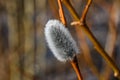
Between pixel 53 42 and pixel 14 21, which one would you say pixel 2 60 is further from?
pixel 53 42

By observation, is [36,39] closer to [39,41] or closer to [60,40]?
[39,41]

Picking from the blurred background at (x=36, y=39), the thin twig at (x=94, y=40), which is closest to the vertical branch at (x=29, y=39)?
the blurred background at (x=36, y=39)

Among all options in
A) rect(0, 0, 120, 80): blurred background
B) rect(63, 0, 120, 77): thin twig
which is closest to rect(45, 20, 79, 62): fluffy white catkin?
rect(63, 0, 120, 77): thin twig

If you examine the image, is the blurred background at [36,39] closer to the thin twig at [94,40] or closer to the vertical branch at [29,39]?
the vertical branch at [29,39]

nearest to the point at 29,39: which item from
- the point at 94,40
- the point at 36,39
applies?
the point at 36,39

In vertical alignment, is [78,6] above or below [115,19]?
above

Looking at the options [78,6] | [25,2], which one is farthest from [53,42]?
[25,2]
